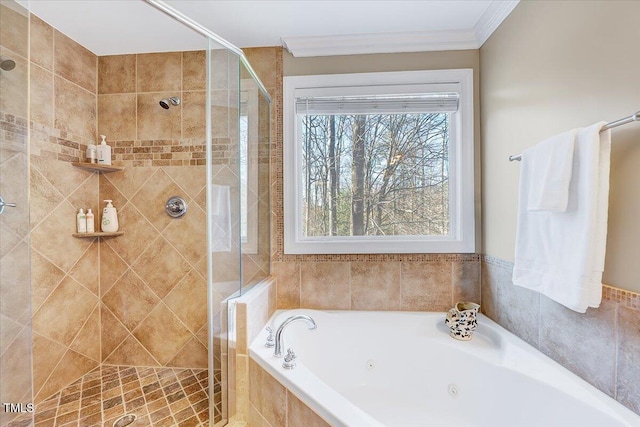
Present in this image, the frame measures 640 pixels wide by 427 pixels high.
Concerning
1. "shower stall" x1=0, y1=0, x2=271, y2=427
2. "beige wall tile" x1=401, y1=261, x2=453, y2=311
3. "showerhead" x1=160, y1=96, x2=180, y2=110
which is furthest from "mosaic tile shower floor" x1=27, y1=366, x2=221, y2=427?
"showerhead" x1=160, y1=96, x2=180, y2=110

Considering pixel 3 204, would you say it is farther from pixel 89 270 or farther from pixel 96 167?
pixel 89 270

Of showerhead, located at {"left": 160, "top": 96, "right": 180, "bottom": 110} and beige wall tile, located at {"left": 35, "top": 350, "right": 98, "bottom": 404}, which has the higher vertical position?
showerhead, located at {"left": 160, "top": 96, "right": 180, "bottom": 110}

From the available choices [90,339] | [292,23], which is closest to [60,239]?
[90,339]

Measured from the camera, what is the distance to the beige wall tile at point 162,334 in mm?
2008

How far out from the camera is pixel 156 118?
6.63ft

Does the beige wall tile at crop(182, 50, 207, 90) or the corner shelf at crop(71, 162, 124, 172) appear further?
the beige wall tile at crop(182, 50, 207, 90)

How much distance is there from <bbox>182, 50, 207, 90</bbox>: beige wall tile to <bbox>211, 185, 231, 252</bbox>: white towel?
40.2 inches

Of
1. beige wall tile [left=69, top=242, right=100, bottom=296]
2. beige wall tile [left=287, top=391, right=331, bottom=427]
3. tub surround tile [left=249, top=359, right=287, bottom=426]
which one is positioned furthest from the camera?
beige wall tile [left=69, top=242, right=100, bottom=296]

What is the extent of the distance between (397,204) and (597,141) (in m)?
1.10

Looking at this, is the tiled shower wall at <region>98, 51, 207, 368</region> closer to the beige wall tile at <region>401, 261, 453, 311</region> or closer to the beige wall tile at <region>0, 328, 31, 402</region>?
the beige wall tile at <region>0, 328, 31, 402</region>

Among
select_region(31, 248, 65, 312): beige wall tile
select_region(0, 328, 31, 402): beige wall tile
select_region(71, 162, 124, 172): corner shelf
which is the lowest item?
select_region(0, 328, 31, 402): beige wall tile

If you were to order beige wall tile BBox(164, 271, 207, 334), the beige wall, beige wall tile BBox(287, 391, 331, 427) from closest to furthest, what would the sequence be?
the beige wall → beige wall tile BBox(287, 391, 331, 427) → beige wall tile BBox(164, 271, 207, 334)

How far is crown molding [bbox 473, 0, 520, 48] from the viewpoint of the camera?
1.51 meters

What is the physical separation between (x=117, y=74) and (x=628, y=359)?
10.1 feet
